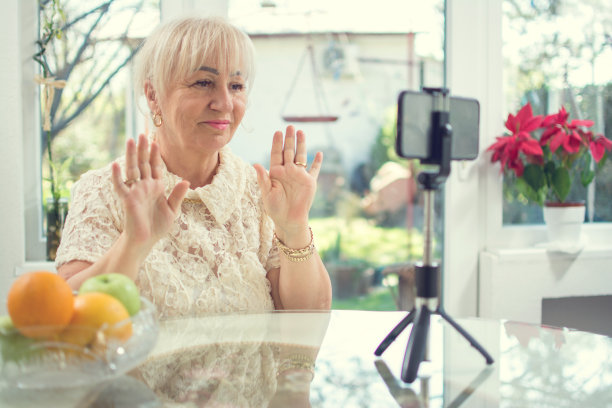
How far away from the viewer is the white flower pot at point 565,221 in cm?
226

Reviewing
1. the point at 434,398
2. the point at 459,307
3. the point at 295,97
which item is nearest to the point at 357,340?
the point at 434,398

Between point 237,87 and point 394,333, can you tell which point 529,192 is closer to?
point 237,87

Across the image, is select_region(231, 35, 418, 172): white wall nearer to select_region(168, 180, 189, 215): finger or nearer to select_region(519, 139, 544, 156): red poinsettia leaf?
select_region(519, 139, 544, 156): red poinsettia leaf

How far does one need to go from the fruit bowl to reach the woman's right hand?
1.08 feet

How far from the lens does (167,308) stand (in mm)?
1354

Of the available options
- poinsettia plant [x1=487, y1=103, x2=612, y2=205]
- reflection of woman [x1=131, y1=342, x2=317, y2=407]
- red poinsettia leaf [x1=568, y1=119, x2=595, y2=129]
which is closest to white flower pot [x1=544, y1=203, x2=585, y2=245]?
poinsettia plant [x1=487, y1=103, x2=612, y2=205]

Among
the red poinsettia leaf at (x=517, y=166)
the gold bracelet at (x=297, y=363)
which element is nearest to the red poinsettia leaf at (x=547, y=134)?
the red poinsettia leaf at (x=517, y=166)

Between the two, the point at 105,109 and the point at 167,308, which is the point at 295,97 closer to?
the point at 105,109

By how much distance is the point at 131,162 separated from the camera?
1080 millimetres

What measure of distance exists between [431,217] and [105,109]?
1.67 meters

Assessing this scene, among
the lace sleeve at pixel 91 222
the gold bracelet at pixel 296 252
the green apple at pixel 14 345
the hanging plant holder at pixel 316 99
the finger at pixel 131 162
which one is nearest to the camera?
the green apple at pixel 14 345

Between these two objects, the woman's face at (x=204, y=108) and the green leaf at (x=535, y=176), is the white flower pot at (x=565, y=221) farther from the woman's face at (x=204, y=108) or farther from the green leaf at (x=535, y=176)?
the woman's face at (x=204, y=108)

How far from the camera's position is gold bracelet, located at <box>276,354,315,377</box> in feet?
3.16

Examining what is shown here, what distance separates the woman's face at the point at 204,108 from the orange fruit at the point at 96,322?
0.75 meters
